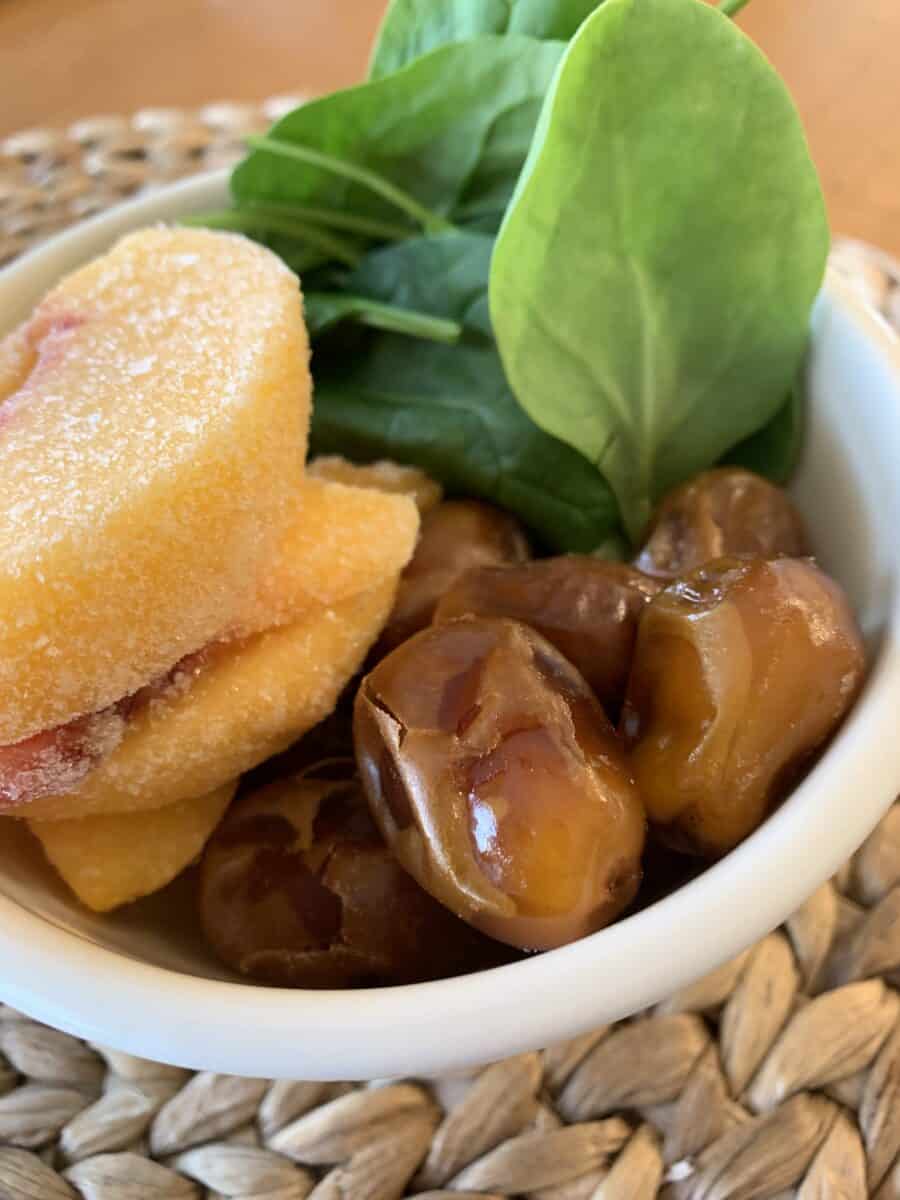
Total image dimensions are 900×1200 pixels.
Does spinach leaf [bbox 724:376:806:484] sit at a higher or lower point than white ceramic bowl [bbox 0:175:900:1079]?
higher

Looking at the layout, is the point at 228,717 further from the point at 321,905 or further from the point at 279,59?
the point at 279,59

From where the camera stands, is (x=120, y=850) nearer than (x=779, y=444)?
Yes

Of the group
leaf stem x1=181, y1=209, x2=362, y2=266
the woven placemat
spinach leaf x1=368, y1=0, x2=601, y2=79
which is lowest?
the woven placemat

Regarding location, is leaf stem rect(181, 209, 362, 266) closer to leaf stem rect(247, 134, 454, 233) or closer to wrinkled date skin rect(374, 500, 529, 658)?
leaf stem rect(247, 134, 454, 233)

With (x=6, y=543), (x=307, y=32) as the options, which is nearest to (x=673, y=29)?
(x=6, y=543)

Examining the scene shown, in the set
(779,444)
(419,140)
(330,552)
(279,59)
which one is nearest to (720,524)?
(779,444)

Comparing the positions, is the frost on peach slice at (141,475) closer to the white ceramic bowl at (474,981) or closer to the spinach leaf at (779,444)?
the white ceramic bowl at (474,981)

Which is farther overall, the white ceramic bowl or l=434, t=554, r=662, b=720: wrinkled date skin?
l=434, t=554, r=662, b=720: wrinkled date skin

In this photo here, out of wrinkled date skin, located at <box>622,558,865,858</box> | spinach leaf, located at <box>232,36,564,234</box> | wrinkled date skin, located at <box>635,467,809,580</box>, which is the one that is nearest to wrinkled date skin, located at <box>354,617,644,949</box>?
wrinkled date skin, located at <box>622,558,865,858</box>
